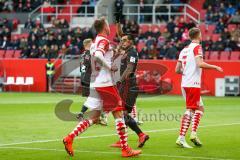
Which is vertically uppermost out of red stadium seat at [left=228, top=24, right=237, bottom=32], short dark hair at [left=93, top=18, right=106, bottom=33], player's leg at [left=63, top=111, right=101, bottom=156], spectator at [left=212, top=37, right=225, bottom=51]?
short dark hair at [left=93, top=18, right=106, bottom=33]

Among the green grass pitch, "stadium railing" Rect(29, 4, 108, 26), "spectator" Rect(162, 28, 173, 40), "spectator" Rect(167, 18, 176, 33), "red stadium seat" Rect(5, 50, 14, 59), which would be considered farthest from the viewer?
"stadium railing" Rect(29, 4, 108, 26)

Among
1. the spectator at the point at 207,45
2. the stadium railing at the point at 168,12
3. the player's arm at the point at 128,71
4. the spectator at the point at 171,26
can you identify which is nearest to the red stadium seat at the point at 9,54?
the stadium railing at the point at 168,12

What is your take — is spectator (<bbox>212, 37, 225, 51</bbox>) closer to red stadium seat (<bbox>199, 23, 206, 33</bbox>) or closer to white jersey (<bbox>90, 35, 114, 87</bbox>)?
red stadium seat (<bbox>199, 23, 206, 33</bbox>)

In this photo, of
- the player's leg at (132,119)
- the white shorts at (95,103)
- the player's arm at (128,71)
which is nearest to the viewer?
the white shorts at (95,103)

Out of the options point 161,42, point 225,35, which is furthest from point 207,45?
point 161,42

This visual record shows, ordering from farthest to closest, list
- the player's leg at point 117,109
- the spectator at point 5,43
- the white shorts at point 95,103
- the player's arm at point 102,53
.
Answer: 1. the spectator at point 5,43
2. the white shorts at point 95,103
3. the player's leg at point 117,109
4. the player's arm at point 102,53

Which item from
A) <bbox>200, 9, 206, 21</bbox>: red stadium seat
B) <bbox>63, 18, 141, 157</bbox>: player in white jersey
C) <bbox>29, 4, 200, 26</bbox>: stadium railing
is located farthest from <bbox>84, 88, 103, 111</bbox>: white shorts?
<bbox>200, 9, 206, 21</bbox>: red stadium seat

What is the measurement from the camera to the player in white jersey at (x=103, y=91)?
12.9 m

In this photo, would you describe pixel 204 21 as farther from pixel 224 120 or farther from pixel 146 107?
pixel 224 120

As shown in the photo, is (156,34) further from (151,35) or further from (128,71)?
(128,71)

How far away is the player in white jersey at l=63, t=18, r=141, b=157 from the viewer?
12922mm

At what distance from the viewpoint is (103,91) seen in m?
13.0

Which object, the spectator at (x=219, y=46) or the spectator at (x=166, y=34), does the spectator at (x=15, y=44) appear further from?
the spectator at (x=219, y=46)

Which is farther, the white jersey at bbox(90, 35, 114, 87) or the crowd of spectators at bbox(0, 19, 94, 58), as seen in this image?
the crowd of spectators at bbox(0, 19, 94, 58)
